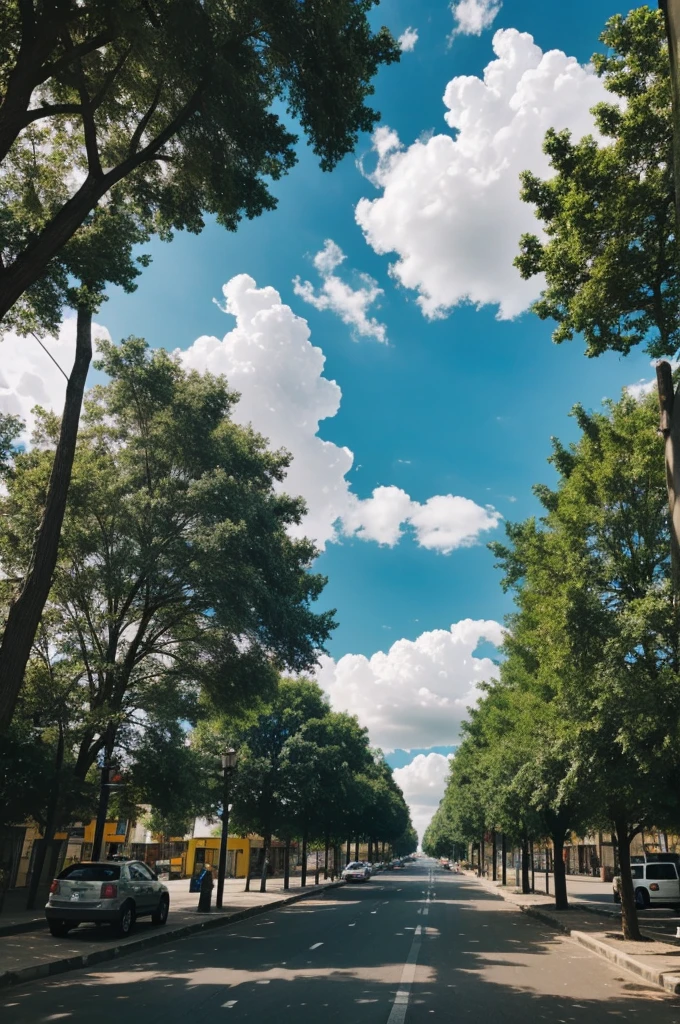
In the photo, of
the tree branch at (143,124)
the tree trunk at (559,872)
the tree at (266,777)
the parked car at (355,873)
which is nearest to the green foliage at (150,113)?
the tree branch at (143,124)

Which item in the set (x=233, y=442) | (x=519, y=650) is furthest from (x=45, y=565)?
(x=519, y=650)

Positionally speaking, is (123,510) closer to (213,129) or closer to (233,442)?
(233,442)

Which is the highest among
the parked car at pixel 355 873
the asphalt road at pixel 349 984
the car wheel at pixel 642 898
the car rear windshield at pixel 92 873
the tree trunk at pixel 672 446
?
the tree trunk at pixel 672 446

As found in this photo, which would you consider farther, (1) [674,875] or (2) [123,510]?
(1) [674,875]

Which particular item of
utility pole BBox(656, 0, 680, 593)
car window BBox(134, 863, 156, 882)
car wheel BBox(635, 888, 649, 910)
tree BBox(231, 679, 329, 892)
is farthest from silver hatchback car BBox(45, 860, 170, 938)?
car wheel BBox(635, 888, 649, 910)

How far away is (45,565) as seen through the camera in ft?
41.3

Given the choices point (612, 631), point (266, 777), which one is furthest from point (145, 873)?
point (266, 777)

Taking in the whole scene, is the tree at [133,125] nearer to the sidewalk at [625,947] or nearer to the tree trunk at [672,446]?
the tree trunk at [672,446]

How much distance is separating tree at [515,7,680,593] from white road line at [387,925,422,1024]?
711 cm

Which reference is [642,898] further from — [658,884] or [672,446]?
[672,446]

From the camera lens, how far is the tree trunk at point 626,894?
16.9 m

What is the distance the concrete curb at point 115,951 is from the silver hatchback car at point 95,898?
70cm

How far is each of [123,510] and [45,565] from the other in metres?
8.32

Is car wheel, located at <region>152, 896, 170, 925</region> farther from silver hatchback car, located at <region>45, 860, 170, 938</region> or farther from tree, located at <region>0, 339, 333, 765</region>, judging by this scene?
Result: tree, located at <region>0, 339, 333, 765</region>
